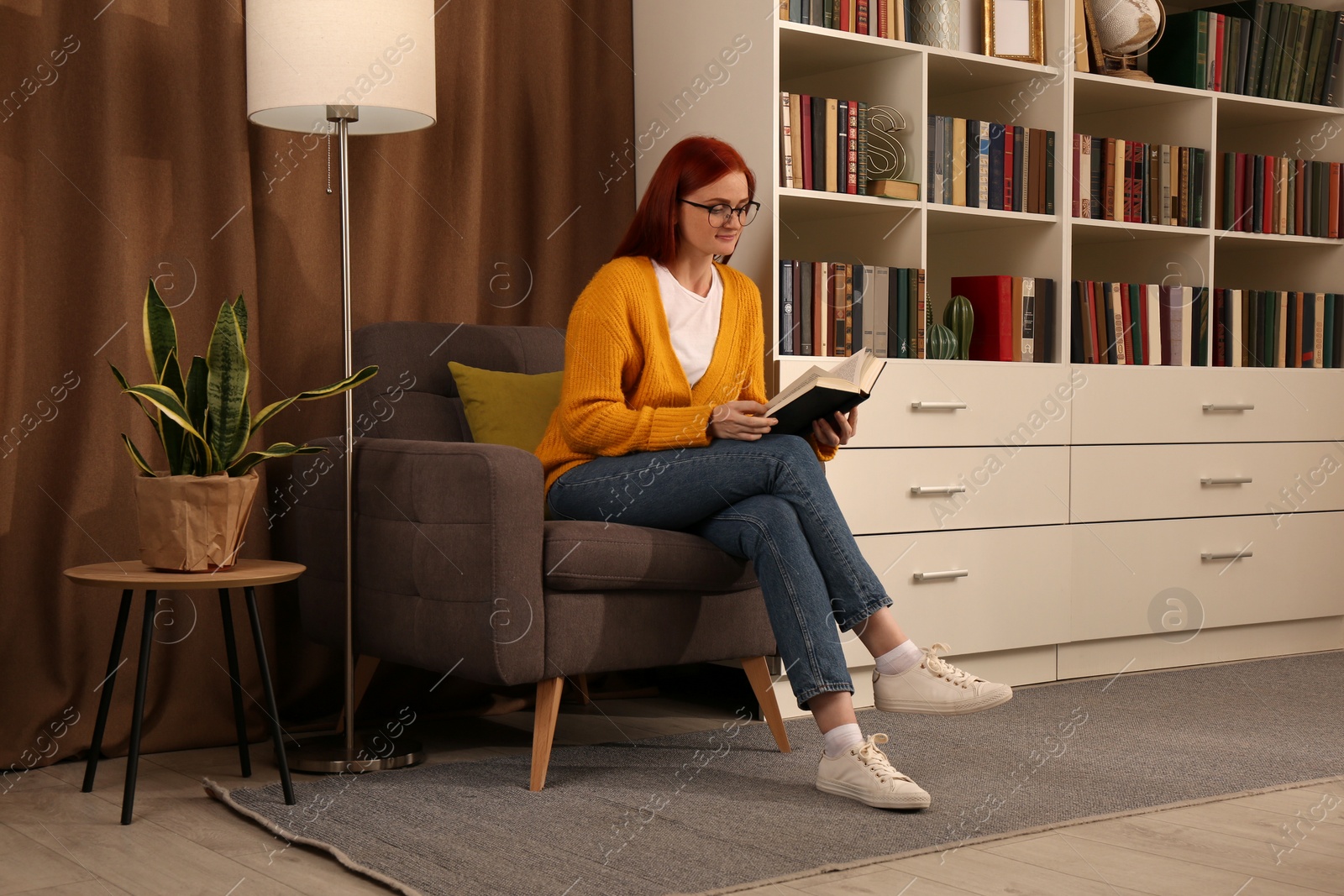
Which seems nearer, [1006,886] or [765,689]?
[1006,886]

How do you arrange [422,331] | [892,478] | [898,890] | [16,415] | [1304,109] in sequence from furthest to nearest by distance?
[1304,109] < [892,478] < [422,331] < [16,415] < [898,890]

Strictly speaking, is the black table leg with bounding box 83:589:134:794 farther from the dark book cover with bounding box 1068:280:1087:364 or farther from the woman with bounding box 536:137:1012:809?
the dark book cover with bounding box 1068:280:1087:364

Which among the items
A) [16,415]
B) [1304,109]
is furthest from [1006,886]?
[1304,109]

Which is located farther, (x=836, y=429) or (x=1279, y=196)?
(x=1279, y=196)

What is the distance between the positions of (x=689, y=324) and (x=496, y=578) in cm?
61

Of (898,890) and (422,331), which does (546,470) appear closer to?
(422,331)

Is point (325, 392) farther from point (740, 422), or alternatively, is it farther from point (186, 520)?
point (740, 422)

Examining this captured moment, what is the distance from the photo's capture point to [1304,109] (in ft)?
11.6

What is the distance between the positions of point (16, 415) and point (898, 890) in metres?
1.65

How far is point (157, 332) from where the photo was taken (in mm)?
2092

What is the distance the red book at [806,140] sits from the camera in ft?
9.20

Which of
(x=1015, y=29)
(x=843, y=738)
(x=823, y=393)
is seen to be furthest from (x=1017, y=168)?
(x=843, y=738)

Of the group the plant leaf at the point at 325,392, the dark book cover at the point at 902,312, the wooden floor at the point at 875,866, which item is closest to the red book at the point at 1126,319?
the dark book cover at the point at 902,312

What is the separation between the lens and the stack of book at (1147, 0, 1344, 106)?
3.41m
